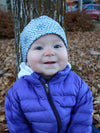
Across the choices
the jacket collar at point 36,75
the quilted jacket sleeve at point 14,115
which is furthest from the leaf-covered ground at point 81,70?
the jacket collar at point 36,75

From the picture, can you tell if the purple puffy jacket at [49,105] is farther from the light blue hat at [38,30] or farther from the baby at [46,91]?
the light blue hat at [38,30]

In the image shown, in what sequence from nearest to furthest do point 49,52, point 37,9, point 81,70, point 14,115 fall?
point 49,52 < point 14,115 < point 37,9 < point 81,70

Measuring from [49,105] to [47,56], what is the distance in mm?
471

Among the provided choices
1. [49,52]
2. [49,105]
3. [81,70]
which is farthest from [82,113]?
[81,70]

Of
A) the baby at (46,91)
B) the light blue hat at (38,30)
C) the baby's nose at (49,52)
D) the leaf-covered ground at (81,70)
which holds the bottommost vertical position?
the leaf-covered ground at (81,70)

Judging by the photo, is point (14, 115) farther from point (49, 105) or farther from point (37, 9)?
point (37, 9)

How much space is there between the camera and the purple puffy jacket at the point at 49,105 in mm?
1599

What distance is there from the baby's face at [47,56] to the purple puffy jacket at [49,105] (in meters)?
0.08

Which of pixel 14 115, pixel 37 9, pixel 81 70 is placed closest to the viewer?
pixel 14 115

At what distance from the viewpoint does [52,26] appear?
1.58 m

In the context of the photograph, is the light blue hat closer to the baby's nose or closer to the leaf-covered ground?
the baby's nose

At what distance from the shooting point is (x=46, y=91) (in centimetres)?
159

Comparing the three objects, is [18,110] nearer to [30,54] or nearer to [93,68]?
[30,54]

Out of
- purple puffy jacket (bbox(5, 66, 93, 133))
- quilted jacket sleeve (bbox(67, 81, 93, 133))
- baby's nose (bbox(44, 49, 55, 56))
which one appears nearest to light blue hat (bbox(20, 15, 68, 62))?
baby's nose (bbox(44, 49, 55, 56))
